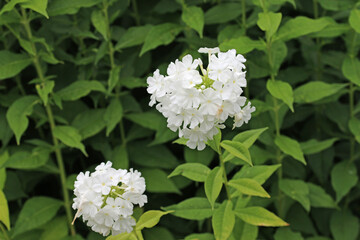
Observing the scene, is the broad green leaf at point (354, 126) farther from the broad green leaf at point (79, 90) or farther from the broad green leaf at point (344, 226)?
the broad green leaf at point (79, 90)

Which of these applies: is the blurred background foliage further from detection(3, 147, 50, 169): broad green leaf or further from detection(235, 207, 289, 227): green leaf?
detection(235, 207, 289, 227): green leaf

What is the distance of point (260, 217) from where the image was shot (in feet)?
8.50

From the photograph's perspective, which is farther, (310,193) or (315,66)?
(315,66)

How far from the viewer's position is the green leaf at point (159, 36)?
3369 millimetres

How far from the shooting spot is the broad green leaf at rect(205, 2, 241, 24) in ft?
11.7

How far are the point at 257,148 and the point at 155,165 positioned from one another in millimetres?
745

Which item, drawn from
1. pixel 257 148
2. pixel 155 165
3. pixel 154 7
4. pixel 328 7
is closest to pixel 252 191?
pixel 257 148

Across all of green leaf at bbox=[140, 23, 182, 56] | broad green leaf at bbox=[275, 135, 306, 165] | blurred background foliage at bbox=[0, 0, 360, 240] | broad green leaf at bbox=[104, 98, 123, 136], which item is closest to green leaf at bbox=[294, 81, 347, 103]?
blurred background foliage at bbox=[0, 0, 360, 240]

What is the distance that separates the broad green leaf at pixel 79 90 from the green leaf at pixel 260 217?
1290 mm

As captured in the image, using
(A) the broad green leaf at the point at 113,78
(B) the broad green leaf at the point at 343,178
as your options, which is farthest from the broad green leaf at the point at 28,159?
(B) the broad green leaf at the point at 343,178

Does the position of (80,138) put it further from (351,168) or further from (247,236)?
(351,168)

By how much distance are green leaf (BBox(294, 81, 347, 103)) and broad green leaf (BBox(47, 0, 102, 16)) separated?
141 centimetres

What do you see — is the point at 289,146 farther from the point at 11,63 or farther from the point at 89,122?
the point at 11,63

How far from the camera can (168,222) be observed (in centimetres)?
387
